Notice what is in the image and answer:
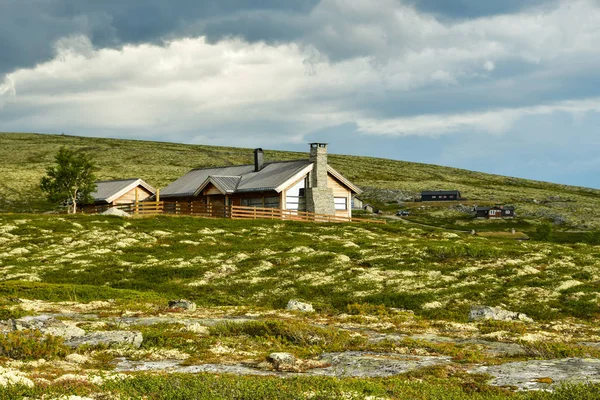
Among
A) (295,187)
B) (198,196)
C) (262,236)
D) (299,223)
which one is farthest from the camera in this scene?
(198,196)

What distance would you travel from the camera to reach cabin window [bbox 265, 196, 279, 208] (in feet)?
250

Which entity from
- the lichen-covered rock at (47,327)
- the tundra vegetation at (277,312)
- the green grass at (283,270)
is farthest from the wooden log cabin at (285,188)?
the lichen-covered rock at (47,327)

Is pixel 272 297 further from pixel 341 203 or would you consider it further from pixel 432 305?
pixel 341 203

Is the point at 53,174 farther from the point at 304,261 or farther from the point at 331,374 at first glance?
the point at 331,374

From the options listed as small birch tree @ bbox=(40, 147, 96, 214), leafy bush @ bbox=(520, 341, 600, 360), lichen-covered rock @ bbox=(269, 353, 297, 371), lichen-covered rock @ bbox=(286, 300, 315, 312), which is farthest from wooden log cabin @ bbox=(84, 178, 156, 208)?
leafy bush @ bbox=(520, 341, 600, 360)

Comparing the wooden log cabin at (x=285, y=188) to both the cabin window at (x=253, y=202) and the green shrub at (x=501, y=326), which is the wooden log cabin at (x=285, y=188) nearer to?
the cabin window at (x=253, y=202)

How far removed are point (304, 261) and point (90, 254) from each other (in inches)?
614

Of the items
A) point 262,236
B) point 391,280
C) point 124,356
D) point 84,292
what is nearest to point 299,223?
point 262,236

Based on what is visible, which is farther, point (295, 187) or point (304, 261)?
point (295, 187)

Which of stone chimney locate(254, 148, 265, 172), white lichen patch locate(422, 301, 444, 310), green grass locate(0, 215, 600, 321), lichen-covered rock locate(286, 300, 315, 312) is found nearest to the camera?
lichen-covered rock locate(286, 300, 315, 312)

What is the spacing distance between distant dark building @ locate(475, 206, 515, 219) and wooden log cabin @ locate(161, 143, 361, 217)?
71.9 metres

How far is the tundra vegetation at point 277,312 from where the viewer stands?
13.6 m

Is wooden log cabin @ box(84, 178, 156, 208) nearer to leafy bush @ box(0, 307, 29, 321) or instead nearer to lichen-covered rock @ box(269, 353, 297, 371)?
leafy bush @ box(0, 307, 29, 321)

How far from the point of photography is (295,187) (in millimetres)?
76438
